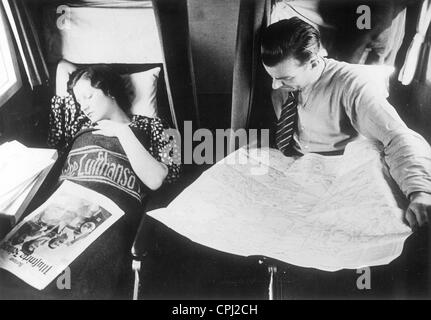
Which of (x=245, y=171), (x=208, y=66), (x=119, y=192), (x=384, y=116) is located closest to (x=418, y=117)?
(x=384, y=116)

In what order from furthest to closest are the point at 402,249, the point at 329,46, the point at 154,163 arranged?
the point at 154,163, the point at 329,46, the point at 402,249

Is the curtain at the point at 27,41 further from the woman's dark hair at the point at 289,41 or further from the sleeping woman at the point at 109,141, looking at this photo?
the woman's dark hair at the point at 289,41

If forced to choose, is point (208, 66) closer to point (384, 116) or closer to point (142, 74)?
point (142, 74)

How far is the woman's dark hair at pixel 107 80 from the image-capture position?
5.16 ft

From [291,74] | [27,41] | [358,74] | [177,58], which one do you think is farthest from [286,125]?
[27,41]

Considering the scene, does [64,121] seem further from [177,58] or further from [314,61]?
[314,61]

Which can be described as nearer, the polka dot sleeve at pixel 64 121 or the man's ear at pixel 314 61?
the man's ear at pixel 314 61

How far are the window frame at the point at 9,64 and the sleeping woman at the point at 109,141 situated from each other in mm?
138

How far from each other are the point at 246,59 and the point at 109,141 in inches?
20.0

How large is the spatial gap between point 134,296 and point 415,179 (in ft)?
2.82

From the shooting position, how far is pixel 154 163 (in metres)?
1.59

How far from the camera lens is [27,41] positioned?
1.56 metres

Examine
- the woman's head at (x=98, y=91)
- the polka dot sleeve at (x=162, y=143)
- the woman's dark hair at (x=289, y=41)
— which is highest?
the woman's dark hair at (x=289, y=41)

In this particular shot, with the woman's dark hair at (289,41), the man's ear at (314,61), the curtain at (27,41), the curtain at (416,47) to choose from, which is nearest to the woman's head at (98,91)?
the curtain at (27,41)
